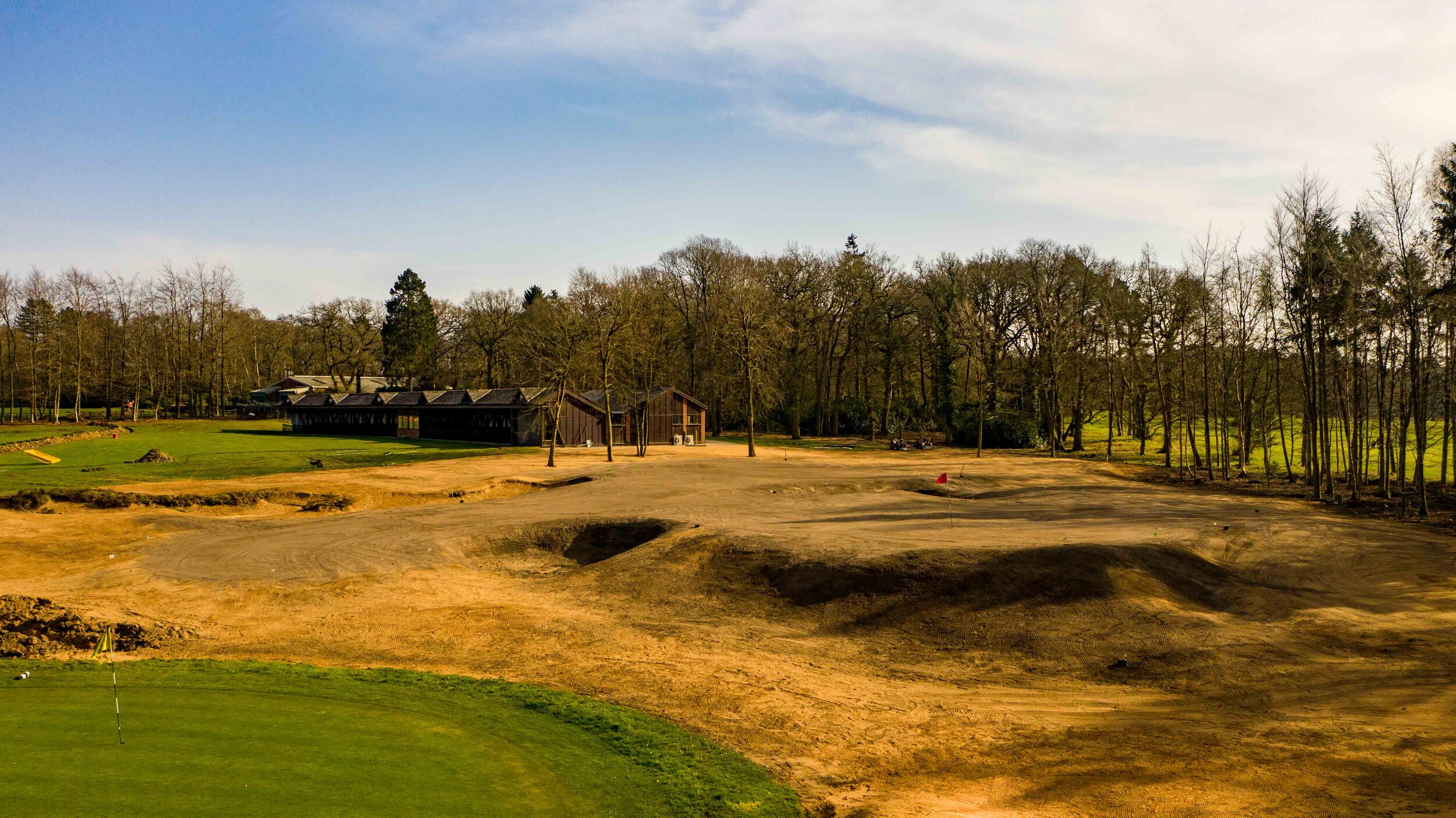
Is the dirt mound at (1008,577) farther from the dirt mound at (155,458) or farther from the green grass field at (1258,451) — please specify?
the dirt mound at (155,458)

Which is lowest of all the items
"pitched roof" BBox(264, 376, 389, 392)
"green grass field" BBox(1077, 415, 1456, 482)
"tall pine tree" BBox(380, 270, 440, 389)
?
"green grass field" BBox(1077, 415, 1456, 482)

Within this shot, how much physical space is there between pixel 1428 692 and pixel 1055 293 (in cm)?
5237

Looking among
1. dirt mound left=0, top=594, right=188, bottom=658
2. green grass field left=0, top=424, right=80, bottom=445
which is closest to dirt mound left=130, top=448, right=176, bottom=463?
green grass field left=0, top=424, right=80, bottom=445

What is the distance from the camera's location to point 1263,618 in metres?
16.7

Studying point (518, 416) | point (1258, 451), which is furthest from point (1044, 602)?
point (1258, 451)

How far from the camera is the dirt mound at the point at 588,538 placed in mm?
25297

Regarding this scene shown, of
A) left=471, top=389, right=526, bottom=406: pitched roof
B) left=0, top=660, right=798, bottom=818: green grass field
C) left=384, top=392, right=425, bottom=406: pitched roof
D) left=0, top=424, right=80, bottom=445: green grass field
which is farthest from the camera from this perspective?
left=384, top=392, right=425, bottom=406: pitched roof

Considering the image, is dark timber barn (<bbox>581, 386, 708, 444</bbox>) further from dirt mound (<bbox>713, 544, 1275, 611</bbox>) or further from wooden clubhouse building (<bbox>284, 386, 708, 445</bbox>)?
dirt mound (<bbox>713, 544, 1275, 611</bbox>)

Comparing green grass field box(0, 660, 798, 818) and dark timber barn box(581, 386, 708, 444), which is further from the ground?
dark timber barn box(581, 386, 708, 444)

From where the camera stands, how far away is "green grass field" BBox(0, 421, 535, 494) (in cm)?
3809

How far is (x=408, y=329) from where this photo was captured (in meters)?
90.4

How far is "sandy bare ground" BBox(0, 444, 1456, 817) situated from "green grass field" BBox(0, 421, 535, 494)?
9.68m

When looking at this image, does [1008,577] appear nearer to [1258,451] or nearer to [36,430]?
[1258,451]

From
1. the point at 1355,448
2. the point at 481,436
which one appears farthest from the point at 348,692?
the point at 481,436
